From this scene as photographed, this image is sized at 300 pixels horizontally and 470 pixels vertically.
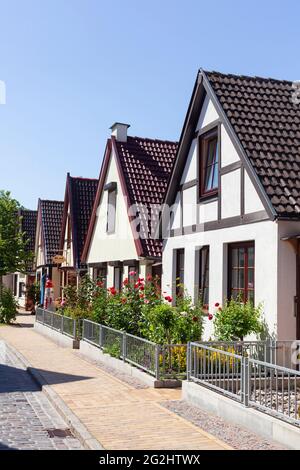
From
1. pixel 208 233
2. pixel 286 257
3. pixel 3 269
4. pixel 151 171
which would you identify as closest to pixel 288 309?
pixel 286 257

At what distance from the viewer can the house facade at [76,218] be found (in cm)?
2700

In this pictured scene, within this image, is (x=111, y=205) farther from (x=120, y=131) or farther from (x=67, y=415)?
(x=67, y=415)

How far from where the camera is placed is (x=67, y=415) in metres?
8.18

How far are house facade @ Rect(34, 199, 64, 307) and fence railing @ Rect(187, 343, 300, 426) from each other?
75.6ft

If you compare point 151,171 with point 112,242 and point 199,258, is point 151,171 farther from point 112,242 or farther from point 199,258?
point 199,258

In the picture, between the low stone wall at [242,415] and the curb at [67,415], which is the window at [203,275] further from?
the low stone wall at [242,415]

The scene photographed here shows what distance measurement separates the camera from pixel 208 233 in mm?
13664

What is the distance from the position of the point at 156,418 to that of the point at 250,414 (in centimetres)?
143

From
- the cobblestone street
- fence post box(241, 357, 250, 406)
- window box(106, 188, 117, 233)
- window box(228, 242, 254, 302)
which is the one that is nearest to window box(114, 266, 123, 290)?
window box(106, 188, 117, 233)

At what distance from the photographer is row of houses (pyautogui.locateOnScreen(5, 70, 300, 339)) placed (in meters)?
10.8

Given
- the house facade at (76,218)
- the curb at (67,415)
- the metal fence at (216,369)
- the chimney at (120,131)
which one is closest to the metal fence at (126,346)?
the metal fence at (216,369)

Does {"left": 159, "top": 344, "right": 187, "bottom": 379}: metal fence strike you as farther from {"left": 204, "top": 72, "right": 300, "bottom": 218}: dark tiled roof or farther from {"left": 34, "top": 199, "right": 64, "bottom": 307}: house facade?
{"left": 34, "top": 199, "right": 64, "bottom": 307}: house facade

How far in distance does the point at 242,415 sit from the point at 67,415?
8.21 ft

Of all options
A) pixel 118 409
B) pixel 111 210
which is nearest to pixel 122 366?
pixel 118 409
